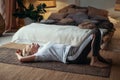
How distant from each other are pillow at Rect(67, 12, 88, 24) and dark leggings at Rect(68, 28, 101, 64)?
1.95 metres

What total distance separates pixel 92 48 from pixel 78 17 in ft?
7.37

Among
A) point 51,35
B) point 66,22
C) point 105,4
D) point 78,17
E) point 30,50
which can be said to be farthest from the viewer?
point 105,4

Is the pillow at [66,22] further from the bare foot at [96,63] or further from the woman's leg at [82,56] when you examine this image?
the bare foot at [96,63]

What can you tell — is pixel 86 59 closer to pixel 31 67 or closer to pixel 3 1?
pixel 31 67

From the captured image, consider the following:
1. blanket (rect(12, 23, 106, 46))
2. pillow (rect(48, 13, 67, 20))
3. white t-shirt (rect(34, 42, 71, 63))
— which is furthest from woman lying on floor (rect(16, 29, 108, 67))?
pillow (rect(48, 13, 67, 20))

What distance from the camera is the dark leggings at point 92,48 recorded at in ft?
11.4

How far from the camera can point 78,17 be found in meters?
5.61

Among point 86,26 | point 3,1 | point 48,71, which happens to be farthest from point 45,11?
point 48,71

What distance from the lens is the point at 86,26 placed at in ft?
14.9

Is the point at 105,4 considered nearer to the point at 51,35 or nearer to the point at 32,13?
the point at 32,13

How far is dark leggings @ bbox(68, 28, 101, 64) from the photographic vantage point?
3480 millimetres

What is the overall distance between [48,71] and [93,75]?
0.65 m

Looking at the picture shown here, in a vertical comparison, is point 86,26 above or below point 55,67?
above

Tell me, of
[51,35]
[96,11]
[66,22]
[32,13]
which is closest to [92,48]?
[51,35]
